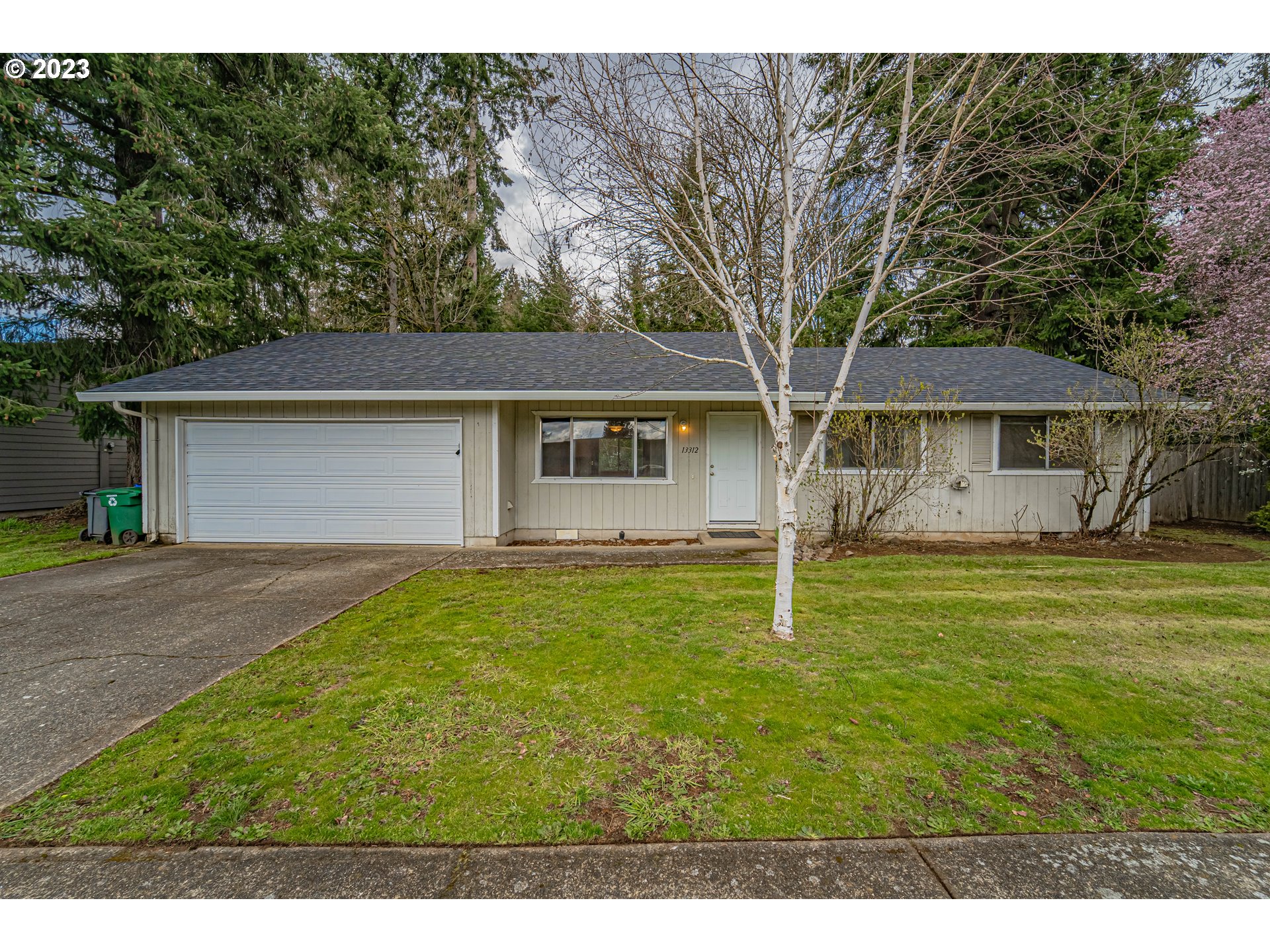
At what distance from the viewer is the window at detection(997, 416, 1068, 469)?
830 cm

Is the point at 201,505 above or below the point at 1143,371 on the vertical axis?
below

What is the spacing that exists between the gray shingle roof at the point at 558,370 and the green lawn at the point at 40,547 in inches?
89.2

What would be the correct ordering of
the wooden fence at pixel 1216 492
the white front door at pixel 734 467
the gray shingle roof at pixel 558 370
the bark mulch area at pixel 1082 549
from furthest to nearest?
the wooden fence at pixel 1216 492 < the white front door at pixel 734 467 < the gray shingle roof at pixel 558 370 < the bark mulch area at pixel 1082 549

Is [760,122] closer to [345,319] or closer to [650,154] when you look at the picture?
[650,154]

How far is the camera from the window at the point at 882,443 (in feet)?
24.2

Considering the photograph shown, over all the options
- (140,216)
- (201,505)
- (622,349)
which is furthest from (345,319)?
(622,349)

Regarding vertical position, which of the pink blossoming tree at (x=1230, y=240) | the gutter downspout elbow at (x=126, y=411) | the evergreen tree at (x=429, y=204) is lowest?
the gutter downspout elbow at (x=126, y=411)

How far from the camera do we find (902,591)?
5422mm

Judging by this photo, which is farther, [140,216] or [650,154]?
[140,216]

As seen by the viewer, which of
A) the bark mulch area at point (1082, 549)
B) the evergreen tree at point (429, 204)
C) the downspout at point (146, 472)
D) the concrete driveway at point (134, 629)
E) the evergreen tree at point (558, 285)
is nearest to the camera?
the concrete driveway at point (134, 629)

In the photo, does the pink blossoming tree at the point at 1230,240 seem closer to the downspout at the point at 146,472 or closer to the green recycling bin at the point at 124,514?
the downspout at the point at 146,472

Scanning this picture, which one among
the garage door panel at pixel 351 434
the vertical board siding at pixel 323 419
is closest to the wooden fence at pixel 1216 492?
the vertical board siding at pixel 323 419

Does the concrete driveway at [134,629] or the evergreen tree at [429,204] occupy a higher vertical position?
the evergreen tree at [429,204]

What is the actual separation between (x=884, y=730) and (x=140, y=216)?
13219 millimetres
